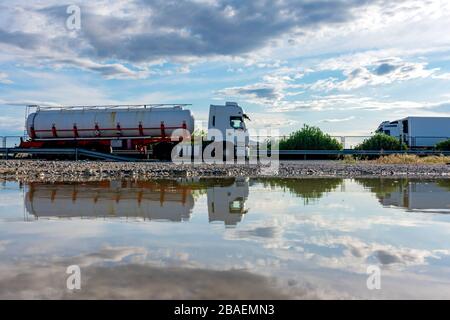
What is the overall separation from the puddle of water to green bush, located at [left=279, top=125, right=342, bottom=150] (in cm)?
2545

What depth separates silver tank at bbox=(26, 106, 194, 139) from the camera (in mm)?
30500

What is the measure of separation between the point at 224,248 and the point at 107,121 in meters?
27.4

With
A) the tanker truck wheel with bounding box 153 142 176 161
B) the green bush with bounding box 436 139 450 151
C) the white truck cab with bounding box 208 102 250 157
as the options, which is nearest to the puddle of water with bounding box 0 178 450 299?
the white truck cab with bounding box 208 102 250 157

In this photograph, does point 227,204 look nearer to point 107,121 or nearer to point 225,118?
point 225,118

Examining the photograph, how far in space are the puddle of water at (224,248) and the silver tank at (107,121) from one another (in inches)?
812

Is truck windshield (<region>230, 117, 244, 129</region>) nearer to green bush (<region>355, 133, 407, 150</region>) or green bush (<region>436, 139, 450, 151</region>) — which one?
green bush (<region>355, 133, 407, 150</region>)

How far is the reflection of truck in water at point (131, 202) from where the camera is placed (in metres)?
8.13

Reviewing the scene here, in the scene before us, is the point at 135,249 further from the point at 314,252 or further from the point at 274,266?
the point at 314,252

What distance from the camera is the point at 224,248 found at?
546 centimetres

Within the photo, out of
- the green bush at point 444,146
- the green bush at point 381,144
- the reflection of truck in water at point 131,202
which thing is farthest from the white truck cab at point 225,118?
the green bush at point 444,146

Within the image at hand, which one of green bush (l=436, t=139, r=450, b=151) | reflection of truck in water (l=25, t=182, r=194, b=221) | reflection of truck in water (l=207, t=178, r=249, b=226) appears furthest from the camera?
green bush (l=436, t=139, r=450, b=151)

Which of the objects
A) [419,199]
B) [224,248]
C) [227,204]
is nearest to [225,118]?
[419,199]

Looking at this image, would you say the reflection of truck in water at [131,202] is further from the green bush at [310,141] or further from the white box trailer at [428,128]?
the white box trailer at [428,128]
